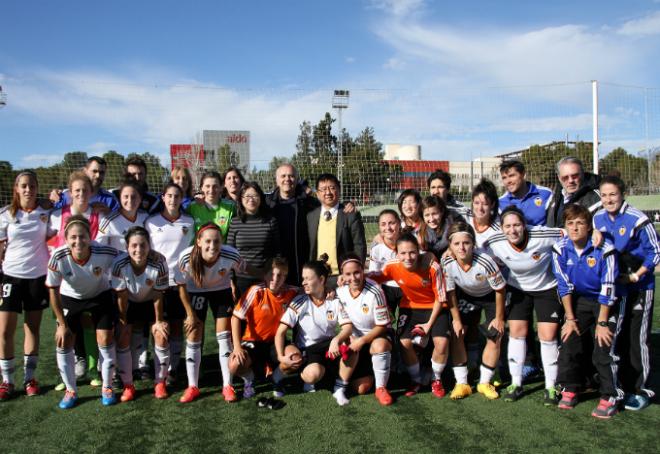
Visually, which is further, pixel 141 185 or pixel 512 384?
pixel 141 185

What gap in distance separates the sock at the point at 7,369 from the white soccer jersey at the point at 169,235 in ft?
4.36

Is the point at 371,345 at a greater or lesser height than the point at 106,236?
lesser

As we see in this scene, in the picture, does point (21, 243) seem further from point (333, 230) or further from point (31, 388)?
point (333, 230)

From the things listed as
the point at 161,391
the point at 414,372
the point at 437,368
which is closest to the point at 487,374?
the point at 437,368

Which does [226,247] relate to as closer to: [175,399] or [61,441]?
[175,399]

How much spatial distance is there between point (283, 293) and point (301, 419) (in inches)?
37.9

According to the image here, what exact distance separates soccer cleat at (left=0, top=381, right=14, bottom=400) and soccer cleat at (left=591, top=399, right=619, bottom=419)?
4.03 metres

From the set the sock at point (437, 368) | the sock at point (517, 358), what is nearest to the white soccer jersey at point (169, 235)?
the sock at point (437, 368)

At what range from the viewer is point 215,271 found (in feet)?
11.9

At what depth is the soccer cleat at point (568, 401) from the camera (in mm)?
3344

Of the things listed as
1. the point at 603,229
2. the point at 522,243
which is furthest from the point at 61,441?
the point at 603,229

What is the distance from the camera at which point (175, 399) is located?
3.60 m

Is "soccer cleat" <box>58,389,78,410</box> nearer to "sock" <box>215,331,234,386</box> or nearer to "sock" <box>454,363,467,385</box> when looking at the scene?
"sock" <box>215,331,234,386</box>

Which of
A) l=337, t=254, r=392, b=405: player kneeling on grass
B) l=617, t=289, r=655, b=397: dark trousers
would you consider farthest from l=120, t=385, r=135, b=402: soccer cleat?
l=617, t=289, r=655, b=397: dark trousers
